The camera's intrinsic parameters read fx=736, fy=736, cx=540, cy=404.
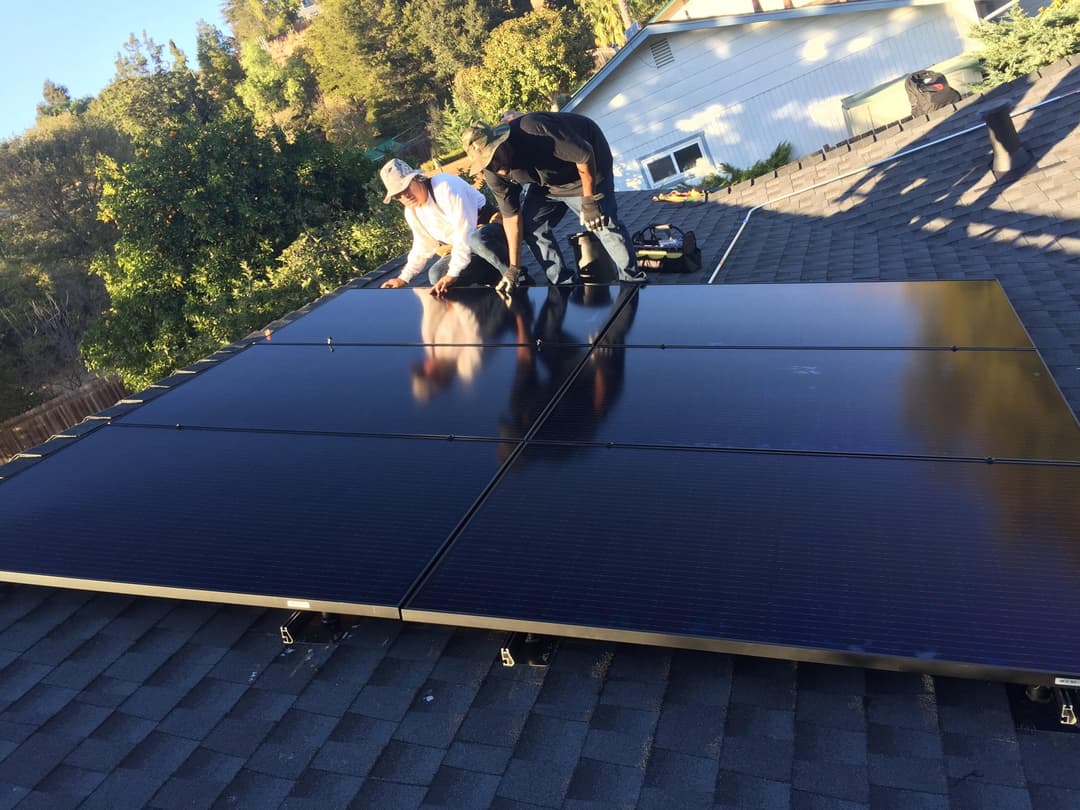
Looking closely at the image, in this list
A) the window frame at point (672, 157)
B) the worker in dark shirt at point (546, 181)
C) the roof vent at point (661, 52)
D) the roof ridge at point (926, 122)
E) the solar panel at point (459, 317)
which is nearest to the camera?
the solar panel at point (459, 317)

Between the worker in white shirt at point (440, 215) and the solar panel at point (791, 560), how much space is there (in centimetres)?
433

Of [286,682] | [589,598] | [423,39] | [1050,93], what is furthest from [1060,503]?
[423,39]

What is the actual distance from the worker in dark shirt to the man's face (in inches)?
28.2

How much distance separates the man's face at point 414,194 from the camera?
7.08 m

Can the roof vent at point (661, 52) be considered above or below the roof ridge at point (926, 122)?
above

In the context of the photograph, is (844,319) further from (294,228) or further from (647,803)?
(294,228)

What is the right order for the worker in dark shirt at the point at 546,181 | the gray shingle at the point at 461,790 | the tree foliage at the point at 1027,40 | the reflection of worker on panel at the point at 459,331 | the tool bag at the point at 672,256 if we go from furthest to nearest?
the tree foliage at the point at 1027,40
the tool bag at the point at 672,256
the worker in dark shirt at the point at 546,181
the reflection of worker on panel at the point at 459,331
the gray shingle at the point at 461,790

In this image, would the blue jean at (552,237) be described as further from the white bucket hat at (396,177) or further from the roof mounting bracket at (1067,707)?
the roof mounting bracket at (1067,707)

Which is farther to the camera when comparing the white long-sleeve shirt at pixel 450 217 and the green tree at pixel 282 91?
the green tree at pixel 282 91

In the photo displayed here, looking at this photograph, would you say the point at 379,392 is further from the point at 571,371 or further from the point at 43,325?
the point at 43,325

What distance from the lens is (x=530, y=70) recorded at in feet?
139

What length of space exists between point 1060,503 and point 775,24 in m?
24.7

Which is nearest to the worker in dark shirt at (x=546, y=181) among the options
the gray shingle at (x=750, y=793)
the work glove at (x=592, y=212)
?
the work glove at (x=592, y=212)

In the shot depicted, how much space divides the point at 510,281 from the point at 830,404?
12.4ft
